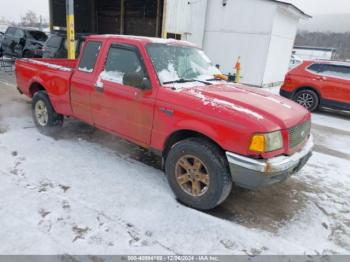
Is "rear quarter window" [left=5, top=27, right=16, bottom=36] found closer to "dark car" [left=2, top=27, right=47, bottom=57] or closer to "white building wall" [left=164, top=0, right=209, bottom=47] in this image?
"dark car" [left=2, top=27, right=47, bottom=57]

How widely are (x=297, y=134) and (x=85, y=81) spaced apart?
3154 mm

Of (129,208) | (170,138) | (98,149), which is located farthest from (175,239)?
(98,149)

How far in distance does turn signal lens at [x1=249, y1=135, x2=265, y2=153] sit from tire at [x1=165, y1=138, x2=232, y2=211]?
1.24 feet

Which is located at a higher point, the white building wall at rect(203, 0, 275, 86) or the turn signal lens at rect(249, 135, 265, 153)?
the white building wall at rect(203, 0, 275, 86)

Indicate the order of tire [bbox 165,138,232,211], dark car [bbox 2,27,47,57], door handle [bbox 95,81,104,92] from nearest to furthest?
tire [bbox 165,138,232,211] < door handle [bbox 95,81,104,92] < dark car [bbox 2,27,47,57]

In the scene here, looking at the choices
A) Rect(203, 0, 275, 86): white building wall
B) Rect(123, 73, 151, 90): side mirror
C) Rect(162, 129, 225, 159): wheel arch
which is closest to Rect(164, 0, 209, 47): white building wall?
Rect(203, 0, 275, 86): white building wall

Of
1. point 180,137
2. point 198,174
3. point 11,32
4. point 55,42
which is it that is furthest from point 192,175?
point 11,32

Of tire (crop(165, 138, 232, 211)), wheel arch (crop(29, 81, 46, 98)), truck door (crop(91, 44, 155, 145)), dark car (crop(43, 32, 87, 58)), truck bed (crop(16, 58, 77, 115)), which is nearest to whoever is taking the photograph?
tire (crop(165, 138, 232, 211))

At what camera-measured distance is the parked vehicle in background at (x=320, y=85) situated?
29.4ft

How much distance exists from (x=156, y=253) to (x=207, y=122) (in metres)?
1.43

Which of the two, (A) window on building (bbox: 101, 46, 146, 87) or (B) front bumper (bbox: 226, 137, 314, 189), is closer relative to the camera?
(B) front bumper (bbox: 226, 137, 314, 189)

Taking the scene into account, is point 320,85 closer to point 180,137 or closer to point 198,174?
point 180,137

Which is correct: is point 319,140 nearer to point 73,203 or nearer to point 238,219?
point 238,219

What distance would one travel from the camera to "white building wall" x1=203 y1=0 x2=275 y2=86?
44.1 feet
